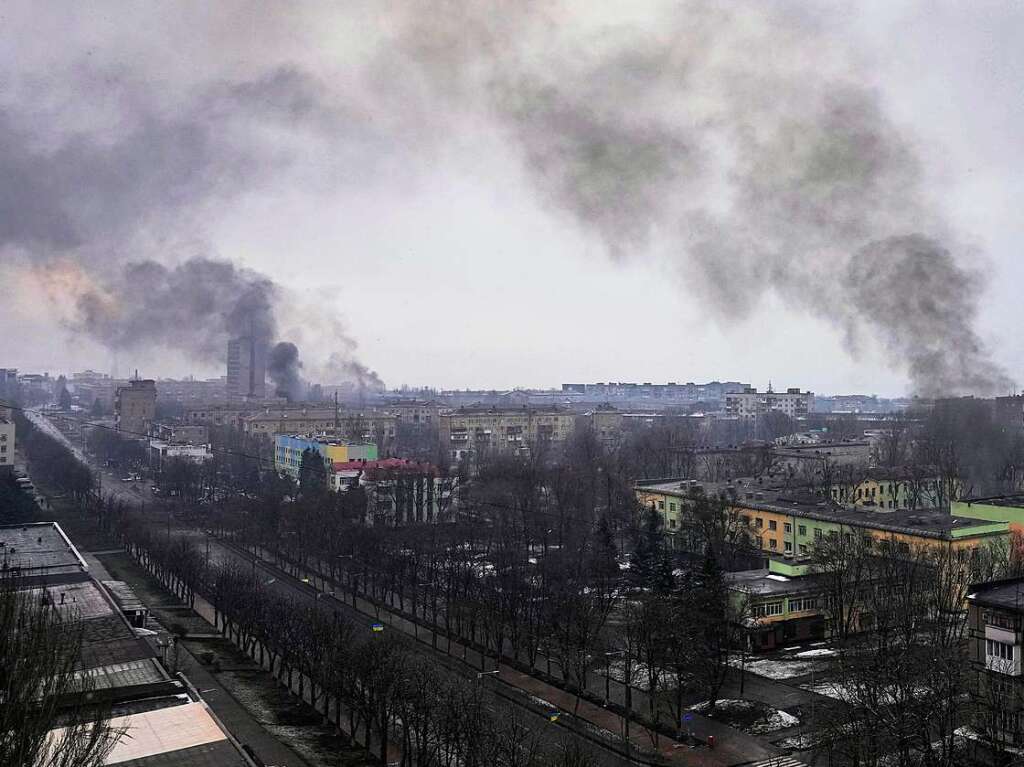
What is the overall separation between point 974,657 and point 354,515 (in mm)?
13555

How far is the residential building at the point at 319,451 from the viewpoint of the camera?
2598cm

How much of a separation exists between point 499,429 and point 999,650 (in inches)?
1342

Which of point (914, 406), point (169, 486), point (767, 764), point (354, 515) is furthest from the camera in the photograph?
point (914, 406)

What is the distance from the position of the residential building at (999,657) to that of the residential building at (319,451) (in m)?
18.9

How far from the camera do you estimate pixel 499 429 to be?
4122cm

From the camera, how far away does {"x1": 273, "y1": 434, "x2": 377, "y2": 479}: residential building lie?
2598 cm

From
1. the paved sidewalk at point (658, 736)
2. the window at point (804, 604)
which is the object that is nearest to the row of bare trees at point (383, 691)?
the paved sidewalk at point (658, 736)

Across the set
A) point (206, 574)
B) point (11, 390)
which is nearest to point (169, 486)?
point (206, 574)

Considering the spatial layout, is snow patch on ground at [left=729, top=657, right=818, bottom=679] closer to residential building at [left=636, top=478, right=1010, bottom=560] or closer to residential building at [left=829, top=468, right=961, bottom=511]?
residential building at [left=636, top=478, right=1010, bottom=560]

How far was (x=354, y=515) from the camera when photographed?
1883 centimetres

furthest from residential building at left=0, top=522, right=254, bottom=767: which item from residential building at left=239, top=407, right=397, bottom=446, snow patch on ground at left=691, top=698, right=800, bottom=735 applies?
residential building at left=239, top=407, right=397, bottom=446

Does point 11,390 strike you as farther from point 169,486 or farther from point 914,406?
point 914,406

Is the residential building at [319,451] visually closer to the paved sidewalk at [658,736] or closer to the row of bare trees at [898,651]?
the paved sidewalk at [658,736]

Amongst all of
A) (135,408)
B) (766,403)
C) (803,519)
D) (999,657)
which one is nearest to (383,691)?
(999,657)
